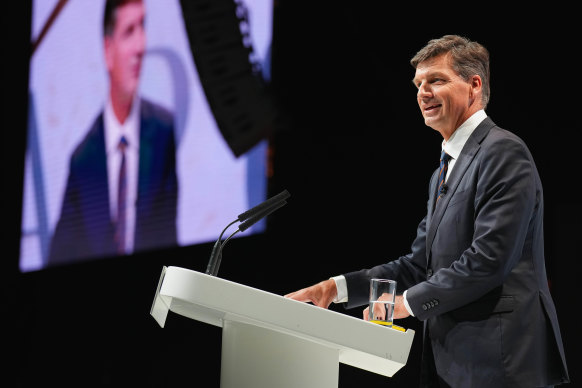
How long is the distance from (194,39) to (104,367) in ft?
5.39

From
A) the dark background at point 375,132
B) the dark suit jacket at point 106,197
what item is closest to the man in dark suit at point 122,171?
the dark suit jacket at point 106,197

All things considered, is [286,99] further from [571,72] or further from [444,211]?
[444,211]

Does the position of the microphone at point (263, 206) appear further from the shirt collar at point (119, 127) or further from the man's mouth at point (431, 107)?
the shirt collar at point (119, 127)

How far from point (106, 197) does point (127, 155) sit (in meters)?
0.22

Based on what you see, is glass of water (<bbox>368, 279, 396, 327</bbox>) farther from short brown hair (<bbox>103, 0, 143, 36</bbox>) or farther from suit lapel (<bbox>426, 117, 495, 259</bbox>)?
short brown hair (<bbox>103, 0, 143, 36</bbox>)

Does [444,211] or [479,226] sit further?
[444,211]

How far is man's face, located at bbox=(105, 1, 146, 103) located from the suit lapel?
1.62 m

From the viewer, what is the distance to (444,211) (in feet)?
7.03

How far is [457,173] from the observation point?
2.16m

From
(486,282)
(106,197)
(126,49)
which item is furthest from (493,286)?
(126,49)

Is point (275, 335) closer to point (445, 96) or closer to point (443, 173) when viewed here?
point (443, 173)

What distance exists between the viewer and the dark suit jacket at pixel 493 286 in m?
1.94

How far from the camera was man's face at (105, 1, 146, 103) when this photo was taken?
10.5 ft

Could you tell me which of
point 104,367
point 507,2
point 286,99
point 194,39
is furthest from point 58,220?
point 507,2
